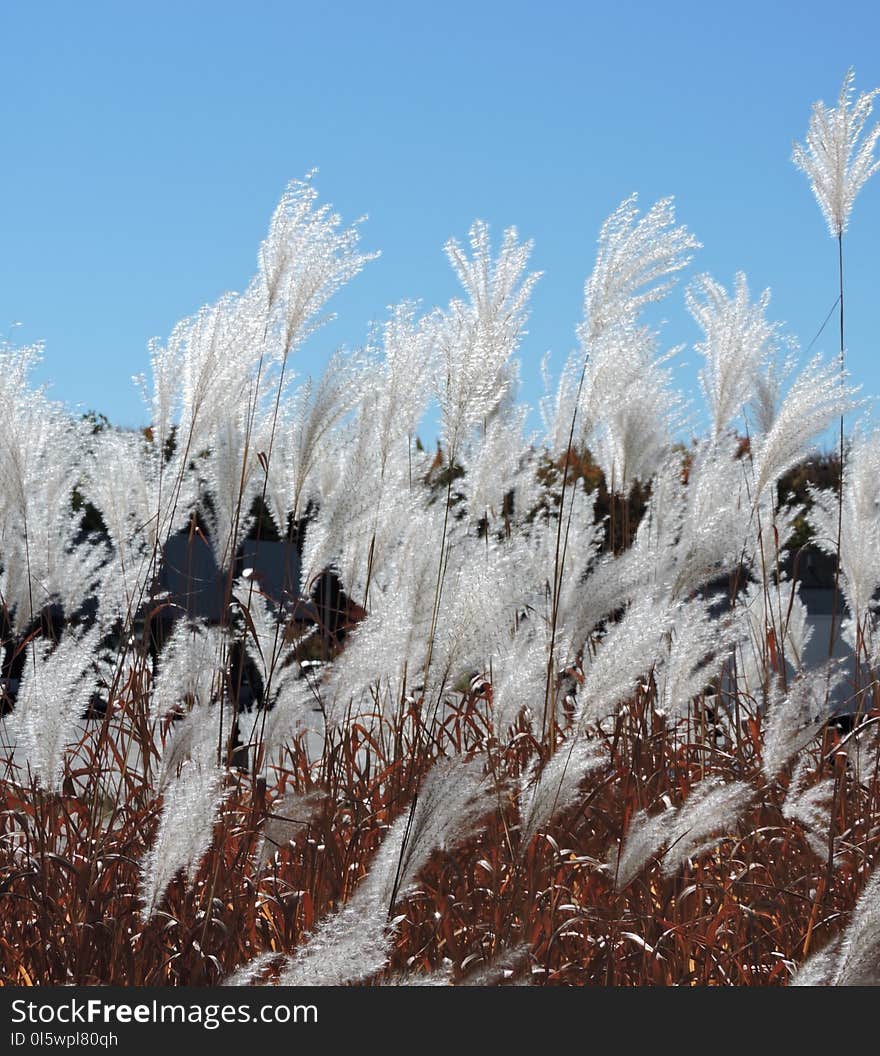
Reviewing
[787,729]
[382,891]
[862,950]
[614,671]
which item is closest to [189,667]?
[382,891]

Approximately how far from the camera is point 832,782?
2334 mm

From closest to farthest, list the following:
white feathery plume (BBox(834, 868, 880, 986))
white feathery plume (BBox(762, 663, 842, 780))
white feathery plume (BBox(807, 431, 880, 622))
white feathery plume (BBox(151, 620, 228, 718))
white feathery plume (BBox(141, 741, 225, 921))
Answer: white feathery plume (BBox(834, 868, 880, 986))
white feathery plume (BBox(141, 741, 225, 921))
white feathery plume (BBox(762, 663, 842, 780))
white feathery plume (BBox(151, 620, 228, 718))
white feathery plume (BBox(807, 431, 880, 622))

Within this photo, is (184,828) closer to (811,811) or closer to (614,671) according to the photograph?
(614,671)

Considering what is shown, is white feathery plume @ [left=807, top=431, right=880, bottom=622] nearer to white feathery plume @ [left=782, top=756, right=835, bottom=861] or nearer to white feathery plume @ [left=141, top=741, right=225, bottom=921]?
white feathery plume @ [left=782, top=756, right=835, bottom=861]

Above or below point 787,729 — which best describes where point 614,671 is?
above

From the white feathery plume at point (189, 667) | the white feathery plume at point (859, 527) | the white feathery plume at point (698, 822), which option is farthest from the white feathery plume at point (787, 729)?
the white feathery plume at point (189, 667)

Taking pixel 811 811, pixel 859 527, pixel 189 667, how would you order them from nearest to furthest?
pixel 811 811, pixel 189 667, pixel 859 527

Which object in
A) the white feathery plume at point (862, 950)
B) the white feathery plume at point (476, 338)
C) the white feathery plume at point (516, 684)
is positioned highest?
the white feathery plume at point (476, 338)

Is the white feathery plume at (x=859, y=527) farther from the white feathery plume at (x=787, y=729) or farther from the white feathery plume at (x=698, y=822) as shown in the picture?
the white feathery plume at (x=698, y=822)

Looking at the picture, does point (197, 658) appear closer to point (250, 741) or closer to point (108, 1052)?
point (250, 741)

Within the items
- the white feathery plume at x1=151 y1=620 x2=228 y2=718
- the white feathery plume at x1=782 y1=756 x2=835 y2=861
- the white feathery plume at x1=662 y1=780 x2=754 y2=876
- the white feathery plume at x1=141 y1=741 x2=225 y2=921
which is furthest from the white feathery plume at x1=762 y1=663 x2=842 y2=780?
the white feathery plume at x1=151 y1=620 x2=228 y2=718

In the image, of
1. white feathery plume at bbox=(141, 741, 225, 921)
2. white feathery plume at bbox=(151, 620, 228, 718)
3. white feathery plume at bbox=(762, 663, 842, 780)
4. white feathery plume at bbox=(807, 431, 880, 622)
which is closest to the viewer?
white feathery plume at bbox=(141, 741, 225, 921)

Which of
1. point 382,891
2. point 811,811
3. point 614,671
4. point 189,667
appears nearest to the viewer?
point 382,891

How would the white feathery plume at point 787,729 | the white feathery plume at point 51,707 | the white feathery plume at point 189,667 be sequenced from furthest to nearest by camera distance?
the white feathery plume at point 189,667 < the white feathery plume at point 787,729 < the white feathery plume at point 51,707
